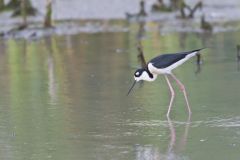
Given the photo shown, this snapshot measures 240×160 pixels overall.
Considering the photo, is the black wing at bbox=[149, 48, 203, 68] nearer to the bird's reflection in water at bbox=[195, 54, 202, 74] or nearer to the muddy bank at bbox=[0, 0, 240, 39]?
the bird's reflection in water at bbox=[195, 54, 202, 74]

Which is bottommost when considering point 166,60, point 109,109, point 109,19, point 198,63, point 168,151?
point 109,19

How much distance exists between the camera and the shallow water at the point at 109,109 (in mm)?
7891

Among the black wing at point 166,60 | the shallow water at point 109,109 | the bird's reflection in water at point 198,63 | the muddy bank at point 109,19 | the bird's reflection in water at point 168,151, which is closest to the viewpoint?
the bird's reflection in water at point 168,151

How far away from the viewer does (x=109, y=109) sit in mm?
10273

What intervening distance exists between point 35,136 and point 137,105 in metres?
2.31

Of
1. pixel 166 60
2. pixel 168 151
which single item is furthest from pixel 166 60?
pixel 168 151

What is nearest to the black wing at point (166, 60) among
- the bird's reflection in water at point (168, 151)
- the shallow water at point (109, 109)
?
the shallow water at point (109, 109)

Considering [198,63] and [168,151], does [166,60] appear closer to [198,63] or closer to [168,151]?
[168,151]

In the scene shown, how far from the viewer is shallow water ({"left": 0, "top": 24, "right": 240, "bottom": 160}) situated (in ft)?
25.9

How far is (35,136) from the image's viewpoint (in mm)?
8562

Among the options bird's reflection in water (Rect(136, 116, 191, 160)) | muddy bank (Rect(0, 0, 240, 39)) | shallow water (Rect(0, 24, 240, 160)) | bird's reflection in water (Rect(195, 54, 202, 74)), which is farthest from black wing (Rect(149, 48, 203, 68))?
muddy bank (Rect(0, 0, 240, 39))

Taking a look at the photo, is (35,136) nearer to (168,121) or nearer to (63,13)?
(168,121)

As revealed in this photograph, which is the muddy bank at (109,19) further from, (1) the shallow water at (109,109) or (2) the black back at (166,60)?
(2) the black back at (166,60)

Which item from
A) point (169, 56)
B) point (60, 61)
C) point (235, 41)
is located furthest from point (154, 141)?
point (235, 41)
